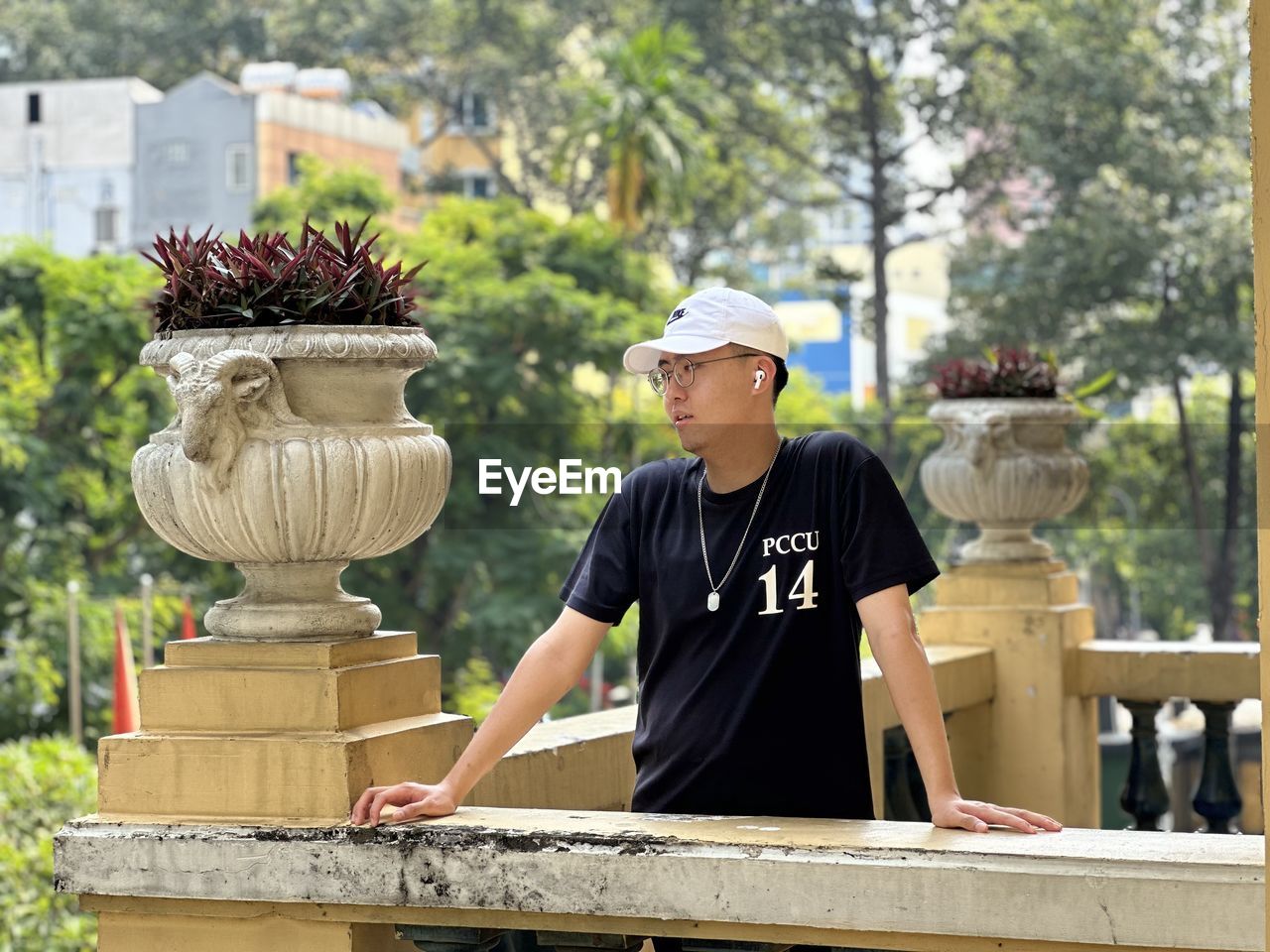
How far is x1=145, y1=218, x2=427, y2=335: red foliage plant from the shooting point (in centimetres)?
315

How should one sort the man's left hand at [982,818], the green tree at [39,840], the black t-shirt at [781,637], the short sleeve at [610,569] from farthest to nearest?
the green tree at [39,840] < the short sleeve at [610,569] < the black t-shirt at [781,637] < the man's left hand at [982,818]

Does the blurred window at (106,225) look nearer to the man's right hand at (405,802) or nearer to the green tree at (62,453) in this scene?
the green tree at (62,453)

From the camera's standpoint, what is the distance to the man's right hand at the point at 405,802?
297 cm

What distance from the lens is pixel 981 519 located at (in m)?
6.57

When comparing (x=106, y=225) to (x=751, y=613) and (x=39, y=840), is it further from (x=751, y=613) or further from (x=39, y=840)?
Result: (x=751, y=613)

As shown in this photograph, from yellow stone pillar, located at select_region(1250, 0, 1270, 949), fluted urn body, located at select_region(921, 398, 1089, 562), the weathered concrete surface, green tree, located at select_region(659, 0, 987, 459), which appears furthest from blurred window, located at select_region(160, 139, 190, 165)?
yellow stone pillar, located at select_region(1250, 0, 1270, 949)

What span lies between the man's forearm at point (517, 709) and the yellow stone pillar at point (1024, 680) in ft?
10.6

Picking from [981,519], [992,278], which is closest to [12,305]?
[992,278]

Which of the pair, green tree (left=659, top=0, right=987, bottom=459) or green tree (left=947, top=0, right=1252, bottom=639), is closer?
green tree (left=947, top=0, right=1252, bottom=639)

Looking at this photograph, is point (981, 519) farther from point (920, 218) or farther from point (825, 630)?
point (920, 218)

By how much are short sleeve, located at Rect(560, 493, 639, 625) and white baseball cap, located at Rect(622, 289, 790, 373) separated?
253mm

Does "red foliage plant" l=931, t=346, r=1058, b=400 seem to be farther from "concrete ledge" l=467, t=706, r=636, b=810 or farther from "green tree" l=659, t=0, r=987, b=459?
"green tree" l=659, t=0, r=987, b=459

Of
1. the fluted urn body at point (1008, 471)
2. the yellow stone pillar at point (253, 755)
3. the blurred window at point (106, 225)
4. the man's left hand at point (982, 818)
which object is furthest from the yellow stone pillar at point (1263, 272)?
the blurred window at point (106, 225)

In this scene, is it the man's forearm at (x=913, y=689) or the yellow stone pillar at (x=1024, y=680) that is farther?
the yellow stone pillar at (x=1024, y=680)
